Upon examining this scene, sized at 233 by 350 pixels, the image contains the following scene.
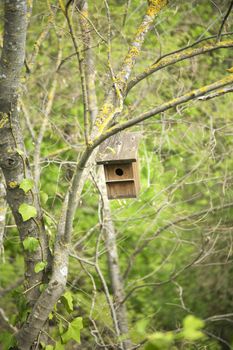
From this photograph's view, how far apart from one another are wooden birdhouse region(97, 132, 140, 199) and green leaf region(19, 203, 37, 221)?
0.60m

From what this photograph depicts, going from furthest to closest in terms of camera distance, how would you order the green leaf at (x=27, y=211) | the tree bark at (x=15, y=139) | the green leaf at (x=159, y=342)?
1. the green leaf at (x=27, y=211)
2. the tree bark at (x=15, y=139)
3. the green leaf at (x=159, y=342)

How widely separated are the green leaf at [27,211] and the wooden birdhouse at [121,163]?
1.97 ft

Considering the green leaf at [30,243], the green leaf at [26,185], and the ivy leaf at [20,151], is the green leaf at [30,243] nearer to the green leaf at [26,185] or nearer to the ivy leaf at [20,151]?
the green leaf at [26,185]

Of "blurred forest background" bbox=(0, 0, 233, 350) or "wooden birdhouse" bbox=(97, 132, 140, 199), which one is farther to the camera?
"blurred forest background" bbox=(0, 0, 233, 350)

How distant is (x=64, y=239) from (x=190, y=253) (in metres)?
3.70

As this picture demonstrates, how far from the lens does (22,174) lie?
3482mm

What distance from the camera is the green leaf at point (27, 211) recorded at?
11.3ft

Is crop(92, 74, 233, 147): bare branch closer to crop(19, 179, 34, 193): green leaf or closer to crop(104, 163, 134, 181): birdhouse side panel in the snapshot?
crop(19, 179, 34, 193): green leaf

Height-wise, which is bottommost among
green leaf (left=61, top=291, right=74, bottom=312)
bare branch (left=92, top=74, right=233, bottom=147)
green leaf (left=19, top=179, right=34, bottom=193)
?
green leaf (left=61, top=291, right=74, bottom=312)

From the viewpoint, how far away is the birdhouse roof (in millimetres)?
3697

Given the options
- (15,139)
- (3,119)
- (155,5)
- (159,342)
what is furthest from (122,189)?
(159,342)

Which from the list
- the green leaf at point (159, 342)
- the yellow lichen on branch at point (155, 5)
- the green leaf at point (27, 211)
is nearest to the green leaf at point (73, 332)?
the green leaf at point (27, 211)

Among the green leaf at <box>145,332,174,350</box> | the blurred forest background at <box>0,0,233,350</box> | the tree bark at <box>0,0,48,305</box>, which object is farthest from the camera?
the blurred forest background at <box>0,0,233,350</box>

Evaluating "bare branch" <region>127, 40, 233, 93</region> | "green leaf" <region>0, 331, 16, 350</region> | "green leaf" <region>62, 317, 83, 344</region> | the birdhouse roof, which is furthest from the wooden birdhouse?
"green leaf" <region>0, 331, 16, 350</region>
